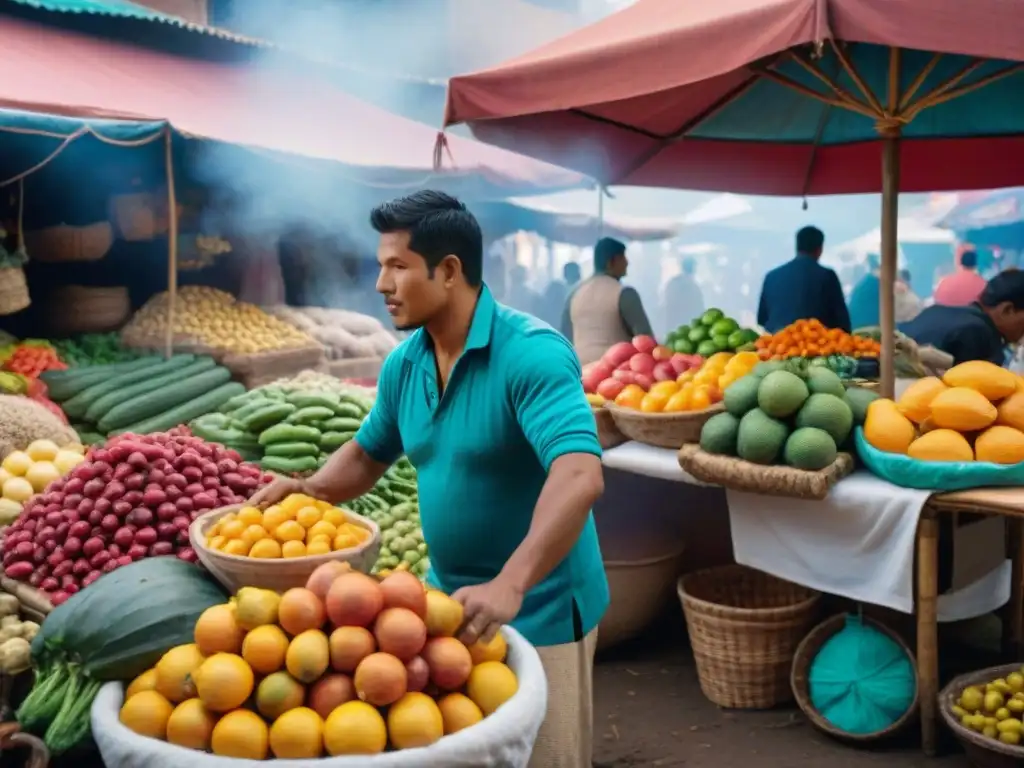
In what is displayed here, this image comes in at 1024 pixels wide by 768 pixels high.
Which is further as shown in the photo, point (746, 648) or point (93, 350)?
point (93, 350)

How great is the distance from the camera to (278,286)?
883 cm

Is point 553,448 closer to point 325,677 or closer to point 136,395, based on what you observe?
point 325,677

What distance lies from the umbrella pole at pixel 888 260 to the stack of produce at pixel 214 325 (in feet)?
14.4

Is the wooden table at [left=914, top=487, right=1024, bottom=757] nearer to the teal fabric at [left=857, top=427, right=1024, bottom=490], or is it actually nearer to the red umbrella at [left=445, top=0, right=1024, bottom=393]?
the teal fabric at [left=857, top=427, right=1024, bottom=490]

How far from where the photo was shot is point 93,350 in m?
7.07

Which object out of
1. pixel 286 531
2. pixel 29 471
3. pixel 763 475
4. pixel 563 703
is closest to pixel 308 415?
pixel 29 471

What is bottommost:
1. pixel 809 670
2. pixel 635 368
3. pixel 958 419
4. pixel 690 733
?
pixel 690 733

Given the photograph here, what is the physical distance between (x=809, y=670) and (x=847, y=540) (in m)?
0.64

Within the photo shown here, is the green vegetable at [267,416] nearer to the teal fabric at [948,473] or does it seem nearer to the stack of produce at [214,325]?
the stack of produce at [214,325]

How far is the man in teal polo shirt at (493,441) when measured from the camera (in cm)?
213

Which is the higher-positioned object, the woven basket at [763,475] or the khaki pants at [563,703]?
the woven basket at [763,475]

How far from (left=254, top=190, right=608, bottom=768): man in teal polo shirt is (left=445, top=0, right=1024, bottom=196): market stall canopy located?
6.18ft

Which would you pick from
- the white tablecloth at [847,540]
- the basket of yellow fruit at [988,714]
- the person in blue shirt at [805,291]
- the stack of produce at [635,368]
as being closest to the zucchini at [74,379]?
the stack of produce at [635,368]

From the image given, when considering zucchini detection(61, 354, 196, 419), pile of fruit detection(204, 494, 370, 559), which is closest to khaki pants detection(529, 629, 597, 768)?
pile of fruit detection(204, 494, 370, 559)
